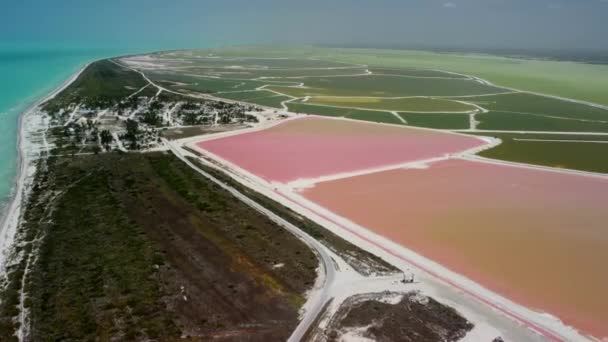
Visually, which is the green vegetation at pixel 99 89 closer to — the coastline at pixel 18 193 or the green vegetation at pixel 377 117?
the coastline at pixel 18 193

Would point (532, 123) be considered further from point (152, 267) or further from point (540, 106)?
point (152, 267)

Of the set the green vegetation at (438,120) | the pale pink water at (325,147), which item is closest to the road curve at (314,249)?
the pale pink water at (325,147)

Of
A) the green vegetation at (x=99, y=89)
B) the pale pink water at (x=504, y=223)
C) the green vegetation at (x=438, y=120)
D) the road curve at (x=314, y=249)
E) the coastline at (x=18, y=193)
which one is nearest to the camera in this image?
the road curve at (x=314, y=249)

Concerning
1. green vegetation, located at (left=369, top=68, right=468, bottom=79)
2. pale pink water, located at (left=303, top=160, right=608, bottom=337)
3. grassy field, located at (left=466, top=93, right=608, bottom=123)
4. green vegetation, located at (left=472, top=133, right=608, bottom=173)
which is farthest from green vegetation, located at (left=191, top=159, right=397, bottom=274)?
green vegetation, located at (left=369, top=68, right=468, bottom=79)

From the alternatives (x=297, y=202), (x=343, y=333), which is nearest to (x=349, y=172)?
(x=297, y=202)

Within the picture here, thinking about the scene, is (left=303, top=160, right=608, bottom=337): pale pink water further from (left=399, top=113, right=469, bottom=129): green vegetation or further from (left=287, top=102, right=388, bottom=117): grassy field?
(left=287, top=102, right=388, bottom=117): grassy field

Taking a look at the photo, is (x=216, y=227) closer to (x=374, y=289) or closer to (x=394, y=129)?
(x=374, y=289)
